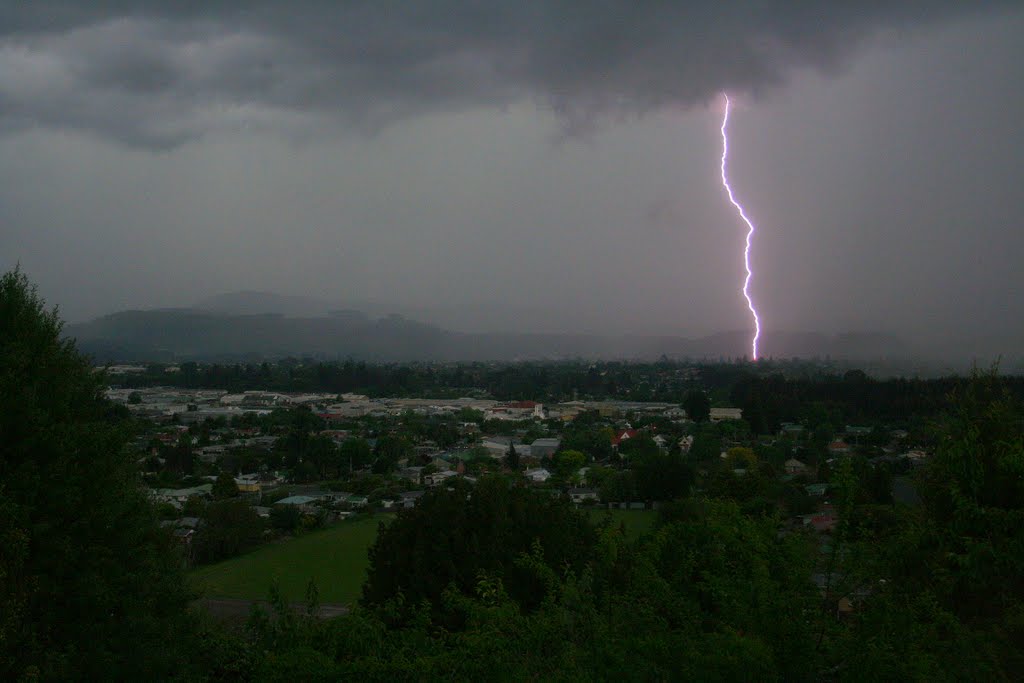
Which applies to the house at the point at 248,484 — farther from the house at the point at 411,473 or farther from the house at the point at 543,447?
the house at the point at 543,447

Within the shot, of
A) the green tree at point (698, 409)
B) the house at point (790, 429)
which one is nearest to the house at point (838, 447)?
the house at point (790, 429)

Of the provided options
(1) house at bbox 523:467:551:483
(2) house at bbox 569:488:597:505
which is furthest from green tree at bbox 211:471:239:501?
(2) house at bbox 569:488:597:505

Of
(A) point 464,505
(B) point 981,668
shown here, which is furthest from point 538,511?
(B) point 981,668

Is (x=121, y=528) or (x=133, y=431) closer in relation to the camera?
(x=121, y=528)

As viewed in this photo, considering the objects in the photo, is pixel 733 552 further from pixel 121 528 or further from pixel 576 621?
pixel 121 528

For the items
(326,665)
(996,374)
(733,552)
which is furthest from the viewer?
(996,374)

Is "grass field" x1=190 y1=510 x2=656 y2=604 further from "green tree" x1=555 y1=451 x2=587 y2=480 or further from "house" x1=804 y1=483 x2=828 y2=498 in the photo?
"green tree" x1=555 y1=451 x2=587 y2=480

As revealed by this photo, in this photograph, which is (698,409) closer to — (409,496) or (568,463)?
(568,463)
